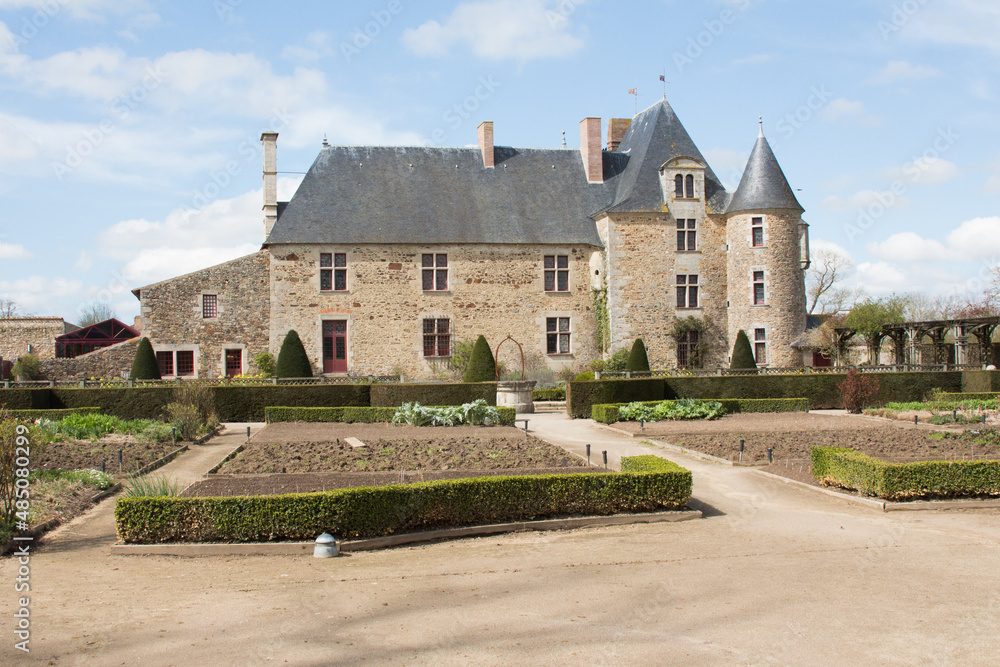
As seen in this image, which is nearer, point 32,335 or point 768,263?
point 768,263

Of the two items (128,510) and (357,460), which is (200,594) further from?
(357,460)

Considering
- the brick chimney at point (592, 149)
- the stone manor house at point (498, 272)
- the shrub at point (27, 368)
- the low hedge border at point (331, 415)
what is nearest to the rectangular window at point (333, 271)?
the stone manor house at point (498, 272)

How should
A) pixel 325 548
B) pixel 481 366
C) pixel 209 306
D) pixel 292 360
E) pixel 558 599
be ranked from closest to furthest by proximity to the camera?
pixel 558 599, pixel 325 548, pixel 481 366, pixel 292 360, pixel 209 306

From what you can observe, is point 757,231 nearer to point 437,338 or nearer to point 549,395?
point 549,395

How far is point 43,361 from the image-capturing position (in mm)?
25609

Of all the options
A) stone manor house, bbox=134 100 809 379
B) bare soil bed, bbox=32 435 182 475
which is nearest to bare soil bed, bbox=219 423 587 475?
bare soil bed, bbox=32 435 182 475

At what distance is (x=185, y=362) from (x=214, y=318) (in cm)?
168

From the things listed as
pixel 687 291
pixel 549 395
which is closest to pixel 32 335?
pixel 549 395

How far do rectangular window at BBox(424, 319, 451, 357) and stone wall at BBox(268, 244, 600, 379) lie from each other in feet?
0.70

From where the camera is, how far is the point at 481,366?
74.3ft

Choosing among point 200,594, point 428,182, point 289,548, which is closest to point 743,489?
point 289,548

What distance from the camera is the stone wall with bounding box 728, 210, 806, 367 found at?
25234 mm

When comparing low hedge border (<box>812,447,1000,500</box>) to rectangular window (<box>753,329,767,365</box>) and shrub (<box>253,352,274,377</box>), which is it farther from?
shrub (<box>253,352,274,377</box>)

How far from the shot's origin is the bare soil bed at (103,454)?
1090cm
